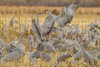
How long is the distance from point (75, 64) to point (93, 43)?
478 mm

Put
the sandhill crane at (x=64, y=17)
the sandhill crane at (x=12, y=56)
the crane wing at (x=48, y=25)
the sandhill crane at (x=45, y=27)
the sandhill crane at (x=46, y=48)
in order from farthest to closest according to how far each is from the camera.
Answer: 1. the sandhill crane at (x=64, y=17)
2. the crane wing at (x=48, y=25)
3. the sandhill crane at (x=45, y=27)
4. the sandhill crane at (x=46, y=48)
5. the sandhill crane at (x=12, y=56)

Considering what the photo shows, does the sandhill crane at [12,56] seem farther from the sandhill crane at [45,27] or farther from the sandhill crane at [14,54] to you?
the sandhill crane at [45,27]

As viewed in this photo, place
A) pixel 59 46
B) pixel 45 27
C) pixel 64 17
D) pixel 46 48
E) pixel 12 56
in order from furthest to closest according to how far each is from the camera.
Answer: pixel 64 17
pixel 45 27
pixel 59 46
pixel 46 48
pixel 12 56

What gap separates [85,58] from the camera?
3.25 m

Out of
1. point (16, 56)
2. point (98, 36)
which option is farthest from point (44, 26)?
point (16, 56)

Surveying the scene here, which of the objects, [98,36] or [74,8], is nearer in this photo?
[98,36]

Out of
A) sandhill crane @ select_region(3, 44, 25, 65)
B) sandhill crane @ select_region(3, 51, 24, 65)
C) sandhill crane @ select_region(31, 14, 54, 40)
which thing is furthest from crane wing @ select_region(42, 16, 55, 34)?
sandhill crane @ select_region(3, 51, 24, 65)

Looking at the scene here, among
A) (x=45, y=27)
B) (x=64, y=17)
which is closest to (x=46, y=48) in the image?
(x=45, y=27)

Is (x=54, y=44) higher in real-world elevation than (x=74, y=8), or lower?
lower

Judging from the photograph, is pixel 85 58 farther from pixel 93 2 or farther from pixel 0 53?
pixel 93 2

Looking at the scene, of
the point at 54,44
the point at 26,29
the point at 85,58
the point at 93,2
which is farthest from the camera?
the point at 93,2

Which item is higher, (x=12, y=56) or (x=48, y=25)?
(x=48, y=25)

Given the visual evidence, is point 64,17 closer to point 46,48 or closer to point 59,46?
point 59,46

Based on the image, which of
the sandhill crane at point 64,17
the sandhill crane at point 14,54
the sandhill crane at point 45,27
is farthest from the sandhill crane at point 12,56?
the sandhill crane at point 64,17
